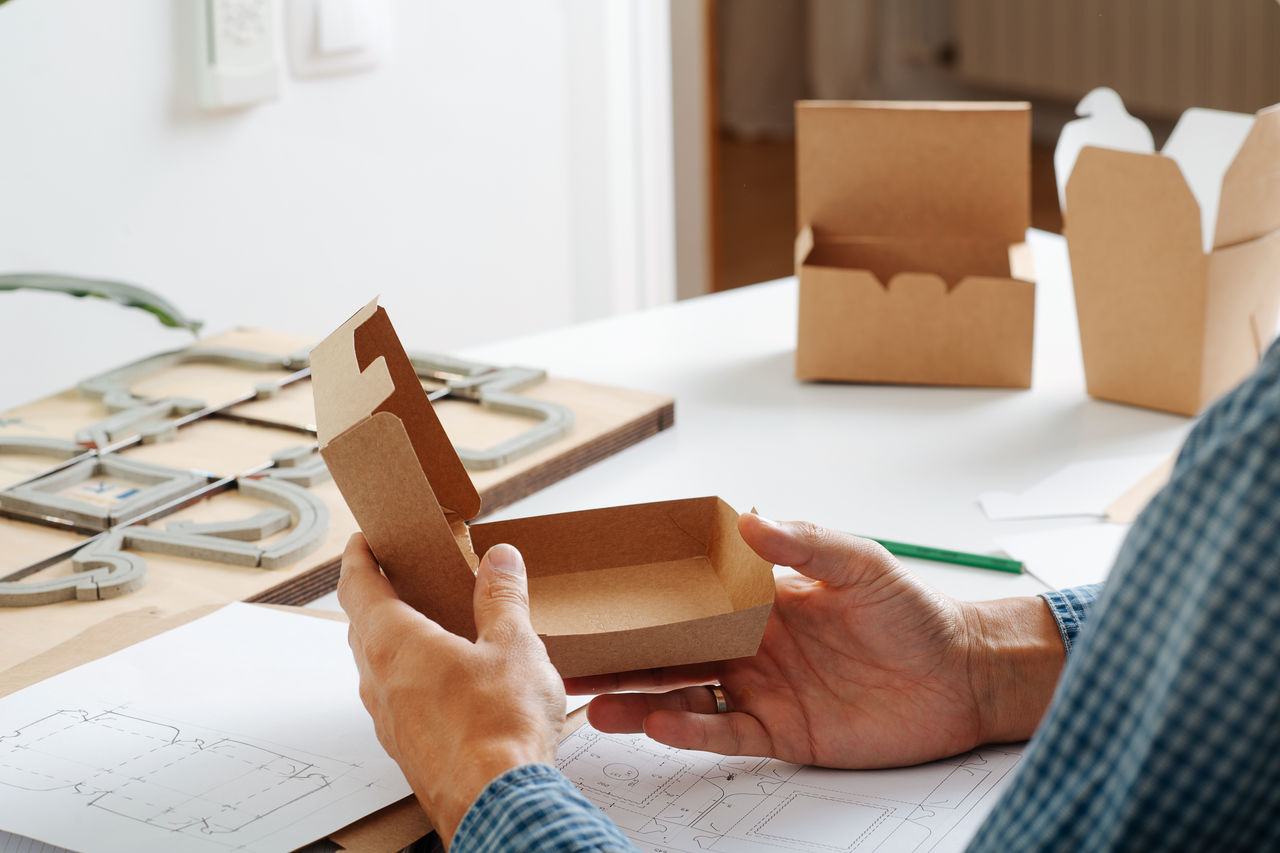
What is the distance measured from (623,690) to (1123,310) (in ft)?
2.25

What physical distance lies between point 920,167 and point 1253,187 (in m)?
0.33

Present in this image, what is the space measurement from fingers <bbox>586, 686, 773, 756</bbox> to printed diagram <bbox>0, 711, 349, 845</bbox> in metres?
0.14

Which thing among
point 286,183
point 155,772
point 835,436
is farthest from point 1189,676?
point 286,183

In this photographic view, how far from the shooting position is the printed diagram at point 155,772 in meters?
0.62

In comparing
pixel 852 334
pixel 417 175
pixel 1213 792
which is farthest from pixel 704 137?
pixel 1213 792

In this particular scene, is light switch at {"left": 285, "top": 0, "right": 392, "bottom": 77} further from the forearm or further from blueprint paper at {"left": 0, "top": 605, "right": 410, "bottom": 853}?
the forearm

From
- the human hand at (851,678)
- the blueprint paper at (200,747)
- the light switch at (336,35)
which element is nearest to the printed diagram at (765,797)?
the human hand at (851,678)

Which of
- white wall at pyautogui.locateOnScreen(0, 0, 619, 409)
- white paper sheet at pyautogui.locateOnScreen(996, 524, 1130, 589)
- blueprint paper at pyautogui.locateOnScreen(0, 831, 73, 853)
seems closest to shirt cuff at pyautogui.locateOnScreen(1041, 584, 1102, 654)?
white paper sheet at pyautogui.locateOnScreen(996, 524, 1130, 589)

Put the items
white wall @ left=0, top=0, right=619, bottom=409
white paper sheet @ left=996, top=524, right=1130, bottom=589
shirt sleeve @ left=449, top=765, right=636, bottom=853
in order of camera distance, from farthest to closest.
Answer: white wall @ left=0, top=0, right=619, bottom=409, white paper sheet @ left=996, top=524, right=1130, bottom=589, shirt sleeve @ left=449, top=765, right=636, bottom=853

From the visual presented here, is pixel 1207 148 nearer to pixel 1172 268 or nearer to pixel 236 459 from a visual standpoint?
pixel 1172 268

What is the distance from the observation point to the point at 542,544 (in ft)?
2.60

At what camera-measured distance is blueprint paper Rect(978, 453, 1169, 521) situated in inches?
39.4

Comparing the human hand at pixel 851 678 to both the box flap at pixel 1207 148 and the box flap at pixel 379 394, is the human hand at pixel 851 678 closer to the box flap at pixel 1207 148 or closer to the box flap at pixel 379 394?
the box flap at pixel 379 394

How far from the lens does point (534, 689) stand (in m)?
0.60
